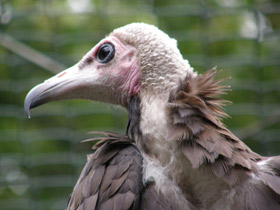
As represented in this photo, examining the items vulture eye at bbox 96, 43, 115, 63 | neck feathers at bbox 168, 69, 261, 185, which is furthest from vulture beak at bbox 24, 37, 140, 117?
neck feathers at bbox 168, 69, 261, 185

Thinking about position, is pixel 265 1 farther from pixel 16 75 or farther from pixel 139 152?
pixel 139 152

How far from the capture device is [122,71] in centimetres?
200

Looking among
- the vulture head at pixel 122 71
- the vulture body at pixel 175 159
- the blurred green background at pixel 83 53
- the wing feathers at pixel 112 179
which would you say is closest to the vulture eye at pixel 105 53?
the vulture head at pixel 122 71

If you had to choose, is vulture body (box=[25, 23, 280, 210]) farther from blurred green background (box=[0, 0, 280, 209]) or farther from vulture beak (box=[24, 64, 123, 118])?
blurred green background (box=[0, 0, 280, 209])

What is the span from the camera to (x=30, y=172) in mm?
3873

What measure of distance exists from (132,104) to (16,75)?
203 cm

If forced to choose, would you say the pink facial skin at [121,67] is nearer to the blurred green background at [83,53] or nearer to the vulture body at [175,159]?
the vulture body at [175,159]

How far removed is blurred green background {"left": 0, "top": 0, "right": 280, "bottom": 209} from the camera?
3.61 metres

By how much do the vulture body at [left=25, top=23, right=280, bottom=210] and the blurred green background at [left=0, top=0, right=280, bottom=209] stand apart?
69.0 inches

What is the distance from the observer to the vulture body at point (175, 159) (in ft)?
5.43

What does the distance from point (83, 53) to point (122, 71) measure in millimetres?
1705

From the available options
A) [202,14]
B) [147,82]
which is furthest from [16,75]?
[147,82]

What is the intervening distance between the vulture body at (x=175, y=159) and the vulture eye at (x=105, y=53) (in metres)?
0.22

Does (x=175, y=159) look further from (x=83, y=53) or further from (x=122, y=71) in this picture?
(x=83, y=53)
